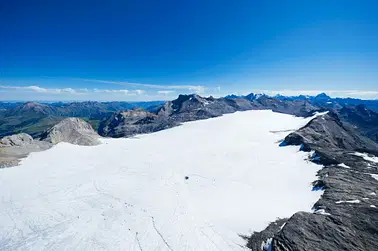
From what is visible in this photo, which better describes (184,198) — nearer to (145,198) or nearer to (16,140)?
(145,198)

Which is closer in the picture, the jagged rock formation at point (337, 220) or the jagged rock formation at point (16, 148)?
the jagged rock formation at point (337, 220)

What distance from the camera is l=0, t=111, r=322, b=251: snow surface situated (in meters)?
21.0

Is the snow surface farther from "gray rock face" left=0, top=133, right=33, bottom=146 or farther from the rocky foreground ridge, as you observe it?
"gray rock face" left=0, top=133, right=33, bottom=146

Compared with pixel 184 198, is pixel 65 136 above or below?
above

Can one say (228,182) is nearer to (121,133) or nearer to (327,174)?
(327,174)

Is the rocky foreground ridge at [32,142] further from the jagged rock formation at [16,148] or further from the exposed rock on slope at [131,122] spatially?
the exposed rock on slope at [131,122]

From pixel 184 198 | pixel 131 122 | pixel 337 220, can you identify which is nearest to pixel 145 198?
pixel 184 198

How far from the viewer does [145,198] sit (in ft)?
96.8

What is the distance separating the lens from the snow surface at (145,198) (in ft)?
68.8

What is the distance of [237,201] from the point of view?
97.6ft

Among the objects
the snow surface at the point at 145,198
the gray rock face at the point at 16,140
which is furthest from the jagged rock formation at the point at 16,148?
the snow surface at the point at 145,198

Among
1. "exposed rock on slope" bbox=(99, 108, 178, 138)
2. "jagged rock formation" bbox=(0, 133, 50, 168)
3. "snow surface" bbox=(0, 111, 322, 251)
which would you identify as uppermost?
"jagged rock formation" bbox=(0, 133, 50, 168)

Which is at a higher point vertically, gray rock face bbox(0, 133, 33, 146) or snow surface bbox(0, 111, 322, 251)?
gray rock face bbox(0, 133, 33, 146)

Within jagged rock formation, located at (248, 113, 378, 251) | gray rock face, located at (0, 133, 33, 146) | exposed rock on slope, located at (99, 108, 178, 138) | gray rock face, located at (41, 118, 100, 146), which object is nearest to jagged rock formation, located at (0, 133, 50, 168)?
gray rock face, located at (0, 133, 33, 146)
